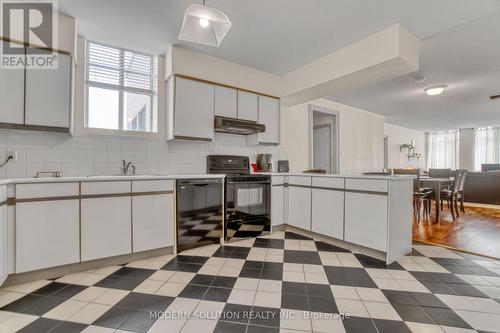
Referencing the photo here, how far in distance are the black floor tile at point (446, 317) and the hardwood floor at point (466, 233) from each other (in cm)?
168

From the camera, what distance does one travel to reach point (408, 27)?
96.3 inches

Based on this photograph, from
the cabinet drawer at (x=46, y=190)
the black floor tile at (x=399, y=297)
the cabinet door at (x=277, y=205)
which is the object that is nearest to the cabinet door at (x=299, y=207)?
the cabinet door at (x=277, y=205)

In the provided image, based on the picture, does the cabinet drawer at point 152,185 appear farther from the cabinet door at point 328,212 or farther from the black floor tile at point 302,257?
the cabinet door at point 328,212

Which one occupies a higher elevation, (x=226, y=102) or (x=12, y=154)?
(x=226, y=102)

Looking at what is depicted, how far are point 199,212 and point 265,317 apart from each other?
58.3 inches

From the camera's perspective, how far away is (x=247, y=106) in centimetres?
354

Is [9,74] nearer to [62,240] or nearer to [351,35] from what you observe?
[62,240]

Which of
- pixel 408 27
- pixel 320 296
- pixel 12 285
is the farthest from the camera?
pixel 408 27

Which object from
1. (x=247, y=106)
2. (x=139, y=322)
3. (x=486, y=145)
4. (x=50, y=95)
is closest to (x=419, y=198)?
(x=247, y=106)

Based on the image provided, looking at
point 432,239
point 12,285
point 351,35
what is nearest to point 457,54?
point 351,35

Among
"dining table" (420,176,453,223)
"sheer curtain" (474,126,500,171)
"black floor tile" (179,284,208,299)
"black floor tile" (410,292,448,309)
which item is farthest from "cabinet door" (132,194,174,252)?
"sheer curtain" (474,126,500,171)

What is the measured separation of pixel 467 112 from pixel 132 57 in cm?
856

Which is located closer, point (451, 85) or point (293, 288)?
point (293, 288)

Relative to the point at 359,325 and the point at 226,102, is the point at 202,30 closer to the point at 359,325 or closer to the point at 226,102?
the point at 226,102
